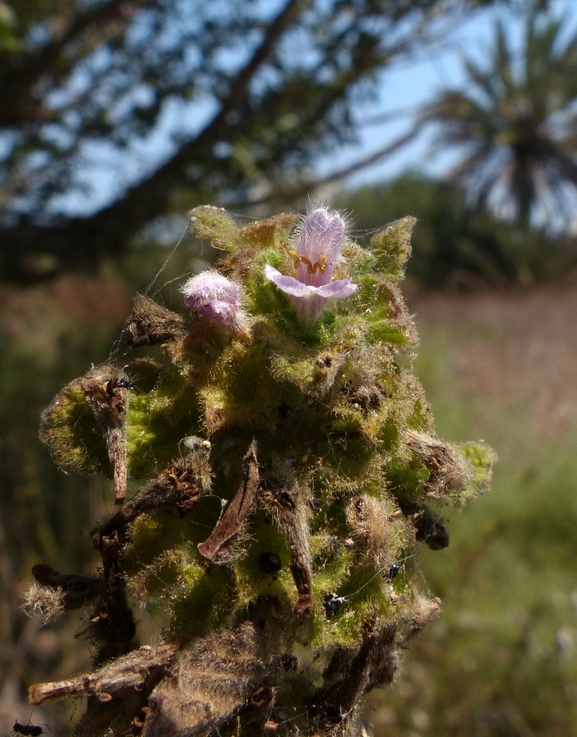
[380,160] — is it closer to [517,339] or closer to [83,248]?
[83,248]

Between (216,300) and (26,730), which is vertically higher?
(216,300)

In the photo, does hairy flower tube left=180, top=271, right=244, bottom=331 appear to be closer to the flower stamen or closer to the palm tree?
the flower stamen

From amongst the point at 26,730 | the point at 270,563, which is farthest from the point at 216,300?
the point at 26,730

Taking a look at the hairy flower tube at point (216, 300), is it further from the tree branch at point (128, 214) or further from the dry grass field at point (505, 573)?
the tree branch at point (128, 214)

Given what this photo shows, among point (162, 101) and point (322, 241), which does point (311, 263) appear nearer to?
point (322, 241)

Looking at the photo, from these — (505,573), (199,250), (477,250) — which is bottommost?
(477,250)

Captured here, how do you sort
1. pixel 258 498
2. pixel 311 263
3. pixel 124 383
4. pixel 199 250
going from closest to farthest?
pixel 258 498 < pixel 124 383 < pixel 311 263 < pixel 199 250
